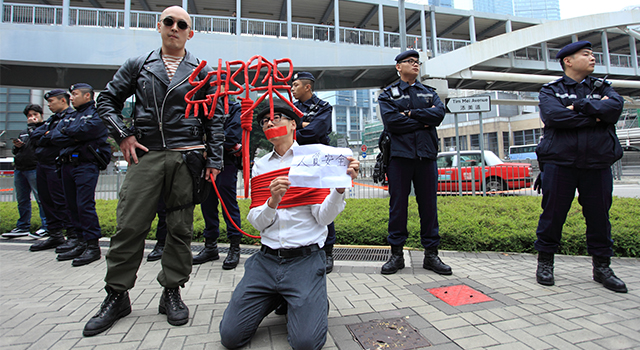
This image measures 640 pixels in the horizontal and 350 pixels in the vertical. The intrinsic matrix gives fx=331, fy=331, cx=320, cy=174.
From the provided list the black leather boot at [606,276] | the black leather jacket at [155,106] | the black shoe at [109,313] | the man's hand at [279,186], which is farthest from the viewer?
the black leather boot at [606,276]

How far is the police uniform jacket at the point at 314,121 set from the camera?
3360 millimetres

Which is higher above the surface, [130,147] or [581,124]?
[581,124]

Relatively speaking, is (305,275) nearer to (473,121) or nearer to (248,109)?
(248,109)

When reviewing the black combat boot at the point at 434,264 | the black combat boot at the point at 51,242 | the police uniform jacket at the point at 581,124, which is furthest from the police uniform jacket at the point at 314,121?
the black combat boot at the point at 51,242

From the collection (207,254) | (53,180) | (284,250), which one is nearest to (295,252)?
(284,250)

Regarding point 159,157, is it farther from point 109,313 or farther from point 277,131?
point 109,313

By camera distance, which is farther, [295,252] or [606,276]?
[606,276]

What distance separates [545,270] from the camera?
3.15 m

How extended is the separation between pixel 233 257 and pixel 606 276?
12.2 ft

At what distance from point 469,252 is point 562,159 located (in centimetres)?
168

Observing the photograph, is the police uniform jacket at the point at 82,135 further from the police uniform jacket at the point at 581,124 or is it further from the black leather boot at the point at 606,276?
the black leather boot at the point at 606,276

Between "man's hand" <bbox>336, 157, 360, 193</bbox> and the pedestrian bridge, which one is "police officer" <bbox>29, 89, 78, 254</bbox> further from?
the pedestrian bridge

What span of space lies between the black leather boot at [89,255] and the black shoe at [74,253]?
138 mm

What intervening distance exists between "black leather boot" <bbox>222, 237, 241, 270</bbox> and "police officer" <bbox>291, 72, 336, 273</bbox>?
105cm
